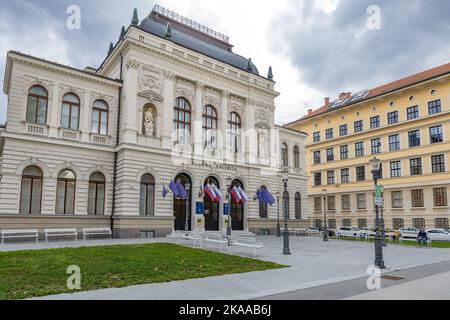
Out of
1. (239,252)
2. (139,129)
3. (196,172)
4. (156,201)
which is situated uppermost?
(139,129)

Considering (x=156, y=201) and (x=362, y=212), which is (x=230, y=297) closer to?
(x=156, y=201)

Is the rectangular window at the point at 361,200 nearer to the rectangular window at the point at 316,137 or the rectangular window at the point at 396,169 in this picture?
the rectangular window at the point at 396,169

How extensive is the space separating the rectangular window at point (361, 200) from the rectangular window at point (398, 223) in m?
4.65

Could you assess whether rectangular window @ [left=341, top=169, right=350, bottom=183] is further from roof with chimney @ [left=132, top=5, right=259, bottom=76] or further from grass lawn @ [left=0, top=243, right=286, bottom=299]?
grass lawn @ [left=0, top=243, right=286, bottom=299]

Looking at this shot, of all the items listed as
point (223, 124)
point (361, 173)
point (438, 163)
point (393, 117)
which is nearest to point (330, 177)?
point (361, 173)

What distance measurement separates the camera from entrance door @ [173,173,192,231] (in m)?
29.5

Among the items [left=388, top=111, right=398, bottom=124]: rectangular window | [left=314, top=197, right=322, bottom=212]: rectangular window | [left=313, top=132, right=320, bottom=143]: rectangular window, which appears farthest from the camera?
[left=313, top=132, right=320, bottom=143]: rectangular window

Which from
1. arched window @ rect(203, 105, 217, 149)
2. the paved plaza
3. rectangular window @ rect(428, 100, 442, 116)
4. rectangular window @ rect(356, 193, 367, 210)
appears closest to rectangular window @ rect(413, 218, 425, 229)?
rectangular window @ rect(356, 193, 367, 210)

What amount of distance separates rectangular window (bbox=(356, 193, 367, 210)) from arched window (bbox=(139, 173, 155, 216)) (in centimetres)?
3383

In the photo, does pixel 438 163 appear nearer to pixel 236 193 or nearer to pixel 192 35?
pixel 236 193
